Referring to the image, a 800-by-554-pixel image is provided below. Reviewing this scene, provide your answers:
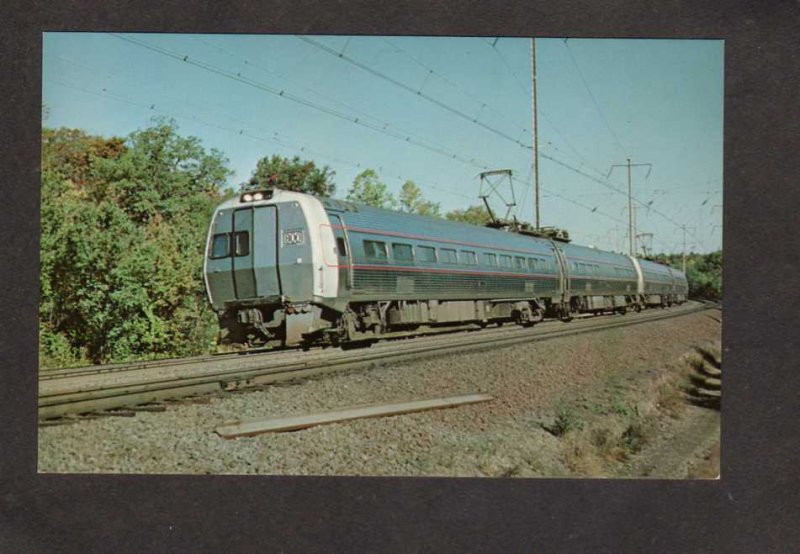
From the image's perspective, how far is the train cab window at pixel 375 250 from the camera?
8.87 metres

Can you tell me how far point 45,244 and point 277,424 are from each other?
3137mm

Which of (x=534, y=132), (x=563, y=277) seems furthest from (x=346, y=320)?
(x=563, y=277)

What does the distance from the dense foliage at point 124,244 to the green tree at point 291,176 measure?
0.42m

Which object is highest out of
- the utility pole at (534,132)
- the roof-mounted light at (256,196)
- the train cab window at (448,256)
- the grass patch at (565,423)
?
the utility pole at (534,132)

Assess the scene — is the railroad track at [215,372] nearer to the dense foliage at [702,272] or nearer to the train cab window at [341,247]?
the dense foliage at [702,272]

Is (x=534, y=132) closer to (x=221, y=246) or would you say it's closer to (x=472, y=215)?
(x=472, y=215)

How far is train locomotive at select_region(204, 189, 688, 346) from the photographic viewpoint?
8289 millimetres

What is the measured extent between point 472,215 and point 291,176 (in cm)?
264

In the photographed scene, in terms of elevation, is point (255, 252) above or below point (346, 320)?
above

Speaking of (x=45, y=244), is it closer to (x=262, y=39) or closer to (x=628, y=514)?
(x=262, y=39)

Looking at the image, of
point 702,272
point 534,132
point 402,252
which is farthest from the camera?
point 402,252

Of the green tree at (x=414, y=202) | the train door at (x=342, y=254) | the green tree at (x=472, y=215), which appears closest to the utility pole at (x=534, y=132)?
the green tree at (x=472, y=215)

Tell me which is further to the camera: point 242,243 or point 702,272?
point 242,243

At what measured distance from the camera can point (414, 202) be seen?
7.95 meters
